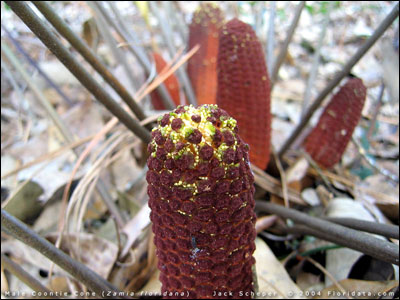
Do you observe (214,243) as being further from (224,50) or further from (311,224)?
(224,50)

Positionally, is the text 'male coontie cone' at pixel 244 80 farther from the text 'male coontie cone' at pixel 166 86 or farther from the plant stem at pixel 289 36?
the text 'male coontie cone' at pixel 166 86

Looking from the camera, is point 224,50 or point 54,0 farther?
point 54,0

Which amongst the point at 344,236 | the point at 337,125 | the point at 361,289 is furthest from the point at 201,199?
the point at 337,125

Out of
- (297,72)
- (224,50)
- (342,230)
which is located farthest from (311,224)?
(297,72)

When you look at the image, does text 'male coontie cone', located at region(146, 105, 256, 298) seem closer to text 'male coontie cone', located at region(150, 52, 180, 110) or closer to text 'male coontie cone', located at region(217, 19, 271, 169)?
text 'male coontie cone', located at region(217, 19, 271, 169)

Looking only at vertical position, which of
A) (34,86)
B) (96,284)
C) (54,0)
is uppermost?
(54,0)

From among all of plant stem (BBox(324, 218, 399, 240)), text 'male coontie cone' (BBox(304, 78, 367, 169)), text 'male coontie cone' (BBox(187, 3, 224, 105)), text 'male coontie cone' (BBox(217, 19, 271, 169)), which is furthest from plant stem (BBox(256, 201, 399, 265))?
text 'male coontie cone' (BBox(187, 3, 224, 105))

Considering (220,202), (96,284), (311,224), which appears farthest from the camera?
(311,224)

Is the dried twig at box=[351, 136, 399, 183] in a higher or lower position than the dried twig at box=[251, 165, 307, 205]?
lower
